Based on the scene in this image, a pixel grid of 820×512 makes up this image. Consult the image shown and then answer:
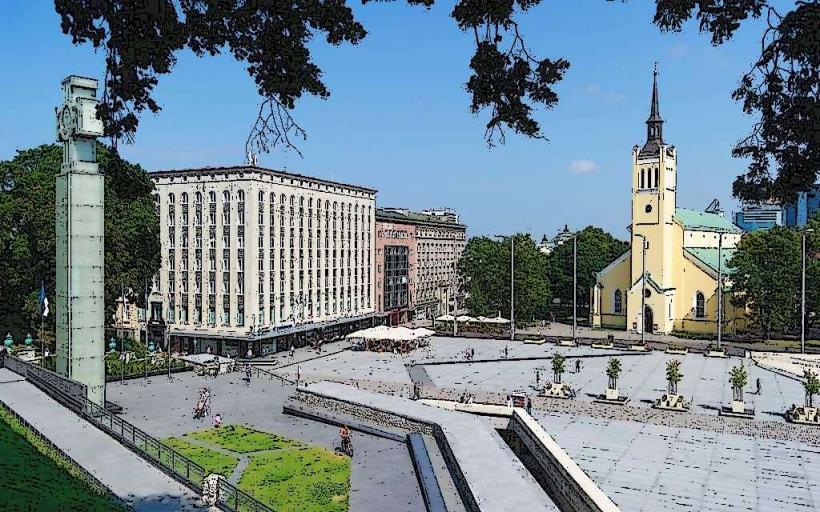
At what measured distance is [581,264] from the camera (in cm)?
9250

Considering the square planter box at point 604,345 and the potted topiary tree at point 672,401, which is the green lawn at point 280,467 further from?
the square planter box at point 604,345

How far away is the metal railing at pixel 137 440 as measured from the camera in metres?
17.7

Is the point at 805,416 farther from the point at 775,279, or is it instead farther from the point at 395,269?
the point at 395,269

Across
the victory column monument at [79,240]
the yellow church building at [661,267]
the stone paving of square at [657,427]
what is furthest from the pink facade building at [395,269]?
the victory column monument at [79,240]

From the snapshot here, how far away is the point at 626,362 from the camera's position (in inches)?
2147

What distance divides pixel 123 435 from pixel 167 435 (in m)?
7.25

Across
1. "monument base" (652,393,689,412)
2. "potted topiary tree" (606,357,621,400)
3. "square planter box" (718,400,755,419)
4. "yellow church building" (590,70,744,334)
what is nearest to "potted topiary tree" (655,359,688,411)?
"monument base" (652,393,689,412)

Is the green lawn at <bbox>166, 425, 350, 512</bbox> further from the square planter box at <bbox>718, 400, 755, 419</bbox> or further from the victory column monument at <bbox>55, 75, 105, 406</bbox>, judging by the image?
the square planter box at <bbox>718, 400, 755, 419</bbox>

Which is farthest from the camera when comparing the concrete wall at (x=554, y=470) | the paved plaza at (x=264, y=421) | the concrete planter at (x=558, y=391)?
the concrete planter at (x=558, y=391)

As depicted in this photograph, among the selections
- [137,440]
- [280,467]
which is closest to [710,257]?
[280,467]

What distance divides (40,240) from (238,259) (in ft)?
55.4

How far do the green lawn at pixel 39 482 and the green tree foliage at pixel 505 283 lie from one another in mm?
58486

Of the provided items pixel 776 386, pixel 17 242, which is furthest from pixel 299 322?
pixel 776 386

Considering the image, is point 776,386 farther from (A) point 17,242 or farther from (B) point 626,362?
(A) point 17,242
